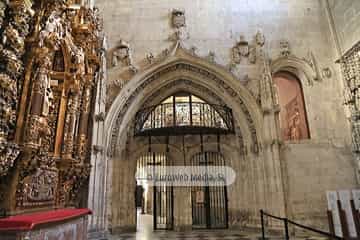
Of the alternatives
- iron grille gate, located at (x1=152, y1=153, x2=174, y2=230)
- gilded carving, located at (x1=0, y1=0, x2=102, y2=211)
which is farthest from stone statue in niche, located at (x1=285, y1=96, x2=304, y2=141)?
gilded carving, located at (x1=0, y1=0, x2=102, y2=211)

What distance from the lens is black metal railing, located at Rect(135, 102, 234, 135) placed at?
885 cm

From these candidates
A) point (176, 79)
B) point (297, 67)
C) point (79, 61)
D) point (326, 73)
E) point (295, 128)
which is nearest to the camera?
point (79, 61)

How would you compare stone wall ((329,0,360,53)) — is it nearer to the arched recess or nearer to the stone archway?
the arched recess

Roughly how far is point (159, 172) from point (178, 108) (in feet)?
8.09

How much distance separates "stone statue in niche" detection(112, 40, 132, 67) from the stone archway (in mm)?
652

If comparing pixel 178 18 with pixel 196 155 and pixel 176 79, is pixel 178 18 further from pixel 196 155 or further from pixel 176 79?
pixel 196 155

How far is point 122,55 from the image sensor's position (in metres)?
8.29

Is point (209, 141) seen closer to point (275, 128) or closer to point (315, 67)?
point (275, 128)

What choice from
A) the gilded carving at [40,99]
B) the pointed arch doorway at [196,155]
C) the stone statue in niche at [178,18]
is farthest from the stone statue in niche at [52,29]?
the stone statue in niche at [178,18]

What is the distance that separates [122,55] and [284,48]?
5418 mm

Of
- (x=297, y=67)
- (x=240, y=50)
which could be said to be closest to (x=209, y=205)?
(x=240, y=50)

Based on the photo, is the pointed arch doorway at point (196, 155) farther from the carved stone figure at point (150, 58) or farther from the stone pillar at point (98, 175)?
the stone pillar at point (98, 175)

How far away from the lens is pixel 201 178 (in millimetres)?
8953

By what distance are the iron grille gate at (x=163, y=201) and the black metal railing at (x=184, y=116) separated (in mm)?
1243
